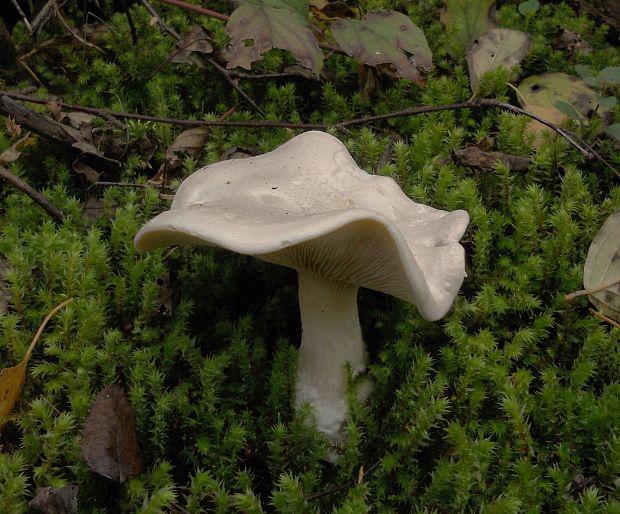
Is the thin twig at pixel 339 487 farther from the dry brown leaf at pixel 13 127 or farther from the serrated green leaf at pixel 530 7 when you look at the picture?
the serrated green leaf at pixel 530 7

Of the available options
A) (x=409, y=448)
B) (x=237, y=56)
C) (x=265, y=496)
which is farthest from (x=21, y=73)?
(x=409, y=448)

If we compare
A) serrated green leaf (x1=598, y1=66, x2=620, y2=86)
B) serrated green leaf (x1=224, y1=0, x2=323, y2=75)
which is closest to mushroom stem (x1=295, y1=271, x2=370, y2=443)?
serrated green leaf (x1=224, y1=0, x2=323, y2=75)

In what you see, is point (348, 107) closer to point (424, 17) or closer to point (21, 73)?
point (424, 17)

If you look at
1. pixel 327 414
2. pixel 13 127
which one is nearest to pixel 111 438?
pixel 327 414

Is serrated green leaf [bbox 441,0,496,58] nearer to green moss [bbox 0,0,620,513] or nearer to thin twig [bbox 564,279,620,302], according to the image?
green moss [bbox 0,0,620,513]

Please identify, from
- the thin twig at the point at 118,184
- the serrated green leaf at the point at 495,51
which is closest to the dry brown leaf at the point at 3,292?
the thin twig at the point at 118,184

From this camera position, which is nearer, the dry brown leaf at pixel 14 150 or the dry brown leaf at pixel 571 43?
the dry brown leaf at pixel 14 150

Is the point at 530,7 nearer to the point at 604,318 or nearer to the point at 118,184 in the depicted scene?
the point at 604,318
